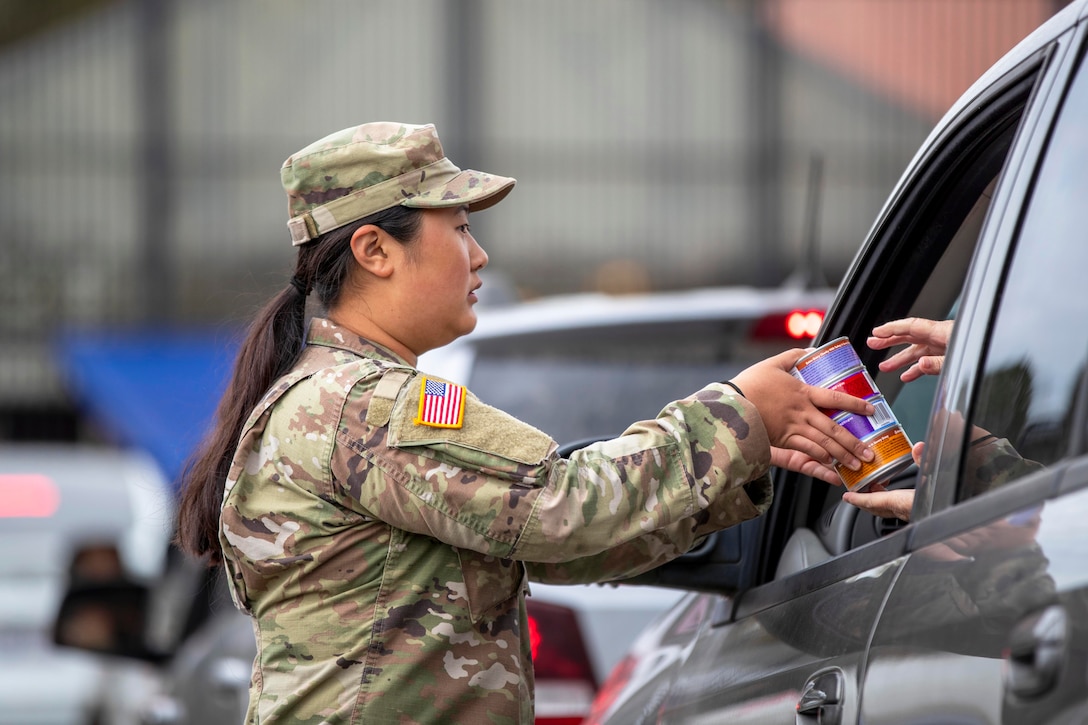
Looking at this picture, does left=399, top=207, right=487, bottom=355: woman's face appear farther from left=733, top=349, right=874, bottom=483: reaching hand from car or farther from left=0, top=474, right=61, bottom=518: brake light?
left=0, top=474, right=61, bottom=518: brake light

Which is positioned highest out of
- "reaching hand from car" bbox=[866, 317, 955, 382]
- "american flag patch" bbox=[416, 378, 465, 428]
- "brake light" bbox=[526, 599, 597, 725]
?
"reaching hand from car" bbox=[866, 317, 955, 382]

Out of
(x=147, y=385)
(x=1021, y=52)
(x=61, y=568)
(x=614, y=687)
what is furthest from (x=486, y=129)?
(x=1021, y=52)

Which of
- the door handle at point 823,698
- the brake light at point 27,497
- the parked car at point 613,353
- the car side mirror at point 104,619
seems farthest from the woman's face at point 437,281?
the brake light at point 27,497

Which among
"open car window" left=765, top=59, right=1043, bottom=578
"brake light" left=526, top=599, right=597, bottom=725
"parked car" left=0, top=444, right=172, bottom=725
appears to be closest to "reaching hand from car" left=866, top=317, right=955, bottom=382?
"open car window" left=765, top=59, right=1043, bottom=578

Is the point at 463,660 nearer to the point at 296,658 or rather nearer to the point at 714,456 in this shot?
the point at 296,658

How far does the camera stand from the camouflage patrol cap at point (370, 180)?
2326 millimetres

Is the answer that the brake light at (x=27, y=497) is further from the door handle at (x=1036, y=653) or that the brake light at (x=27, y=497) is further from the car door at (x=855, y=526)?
the door handle at (x=1036, y=653)

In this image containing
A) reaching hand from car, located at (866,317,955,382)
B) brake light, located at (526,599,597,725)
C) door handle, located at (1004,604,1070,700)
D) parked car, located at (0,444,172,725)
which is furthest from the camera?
parked car, located at (0,444,172,725)

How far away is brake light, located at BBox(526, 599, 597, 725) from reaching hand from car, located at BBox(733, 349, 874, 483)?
142 cm

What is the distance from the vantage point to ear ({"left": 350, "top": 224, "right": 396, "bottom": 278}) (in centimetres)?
233

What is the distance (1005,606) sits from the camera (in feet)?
4.83

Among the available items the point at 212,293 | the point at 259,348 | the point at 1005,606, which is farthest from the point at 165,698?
the point at 212,293

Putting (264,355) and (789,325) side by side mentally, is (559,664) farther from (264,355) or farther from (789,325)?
(264,355)

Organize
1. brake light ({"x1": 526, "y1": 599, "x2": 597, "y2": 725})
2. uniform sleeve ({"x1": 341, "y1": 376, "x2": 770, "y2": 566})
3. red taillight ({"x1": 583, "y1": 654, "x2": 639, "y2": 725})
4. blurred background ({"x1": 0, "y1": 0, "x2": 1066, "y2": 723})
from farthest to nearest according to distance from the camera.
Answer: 1. blurred background ({"x1": 0, "y1": 0, "x2": 1066, "y2": 723})
2. brake light ({"x1": 526, "y1": 599, "x2": 597, "y2": 725})
3. red taillight ({"x1": 583, "y1": 654, "x2": 639, "y2": 725})
4. uniform sleeve ({"x1": 341, "y1": 376, "x2": 770, "y2": 566})
